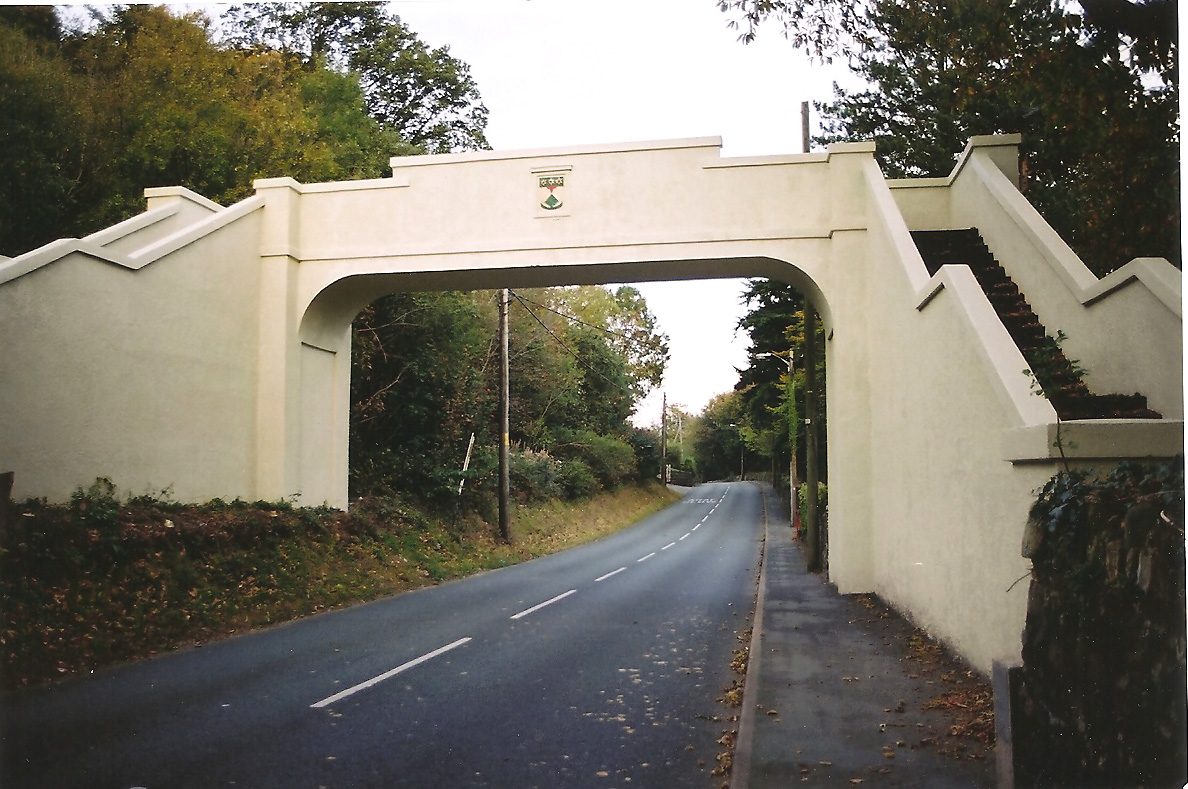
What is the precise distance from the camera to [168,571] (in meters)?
11.2

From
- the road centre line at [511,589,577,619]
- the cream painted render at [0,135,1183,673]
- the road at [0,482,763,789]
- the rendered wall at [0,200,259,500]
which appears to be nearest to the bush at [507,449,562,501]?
the cream painted render at [0,135,1183,673]

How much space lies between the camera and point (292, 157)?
774 inches

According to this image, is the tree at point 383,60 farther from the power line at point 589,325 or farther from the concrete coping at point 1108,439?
the concrete coping at point 1108,439

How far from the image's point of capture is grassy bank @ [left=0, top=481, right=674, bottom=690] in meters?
8.93

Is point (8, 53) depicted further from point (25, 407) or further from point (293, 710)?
point (293, 710)

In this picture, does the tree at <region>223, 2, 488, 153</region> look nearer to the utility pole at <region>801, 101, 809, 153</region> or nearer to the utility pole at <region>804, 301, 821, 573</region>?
the utility pole at <region>801, 101, 809, 153</region>

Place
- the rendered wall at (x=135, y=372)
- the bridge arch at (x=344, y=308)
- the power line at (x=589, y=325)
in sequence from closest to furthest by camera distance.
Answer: the rendered wall at (x=135, y=372) < the bridge arch at (x=344, y=308) < the power line at (x=589, y=325)

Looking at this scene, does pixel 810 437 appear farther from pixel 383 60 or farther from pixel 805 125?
pixel 383 60

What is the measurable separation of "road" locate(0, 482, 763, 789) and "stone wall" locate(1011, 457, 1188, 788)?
1.98 meters

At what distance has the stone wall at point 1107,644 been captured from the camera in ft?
13.7

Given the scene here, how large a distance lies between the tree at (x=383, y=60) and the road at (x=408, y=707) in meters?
14.7

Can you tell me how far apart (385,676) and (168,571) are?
166 inches

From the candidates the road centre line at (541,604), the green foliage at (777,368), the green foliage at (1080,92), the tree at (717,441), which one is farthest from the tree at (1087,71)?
the tree at (717,441)

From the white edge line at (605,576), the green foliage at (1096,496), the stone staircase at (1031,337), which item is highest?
the stone staircase at (1031,337)
